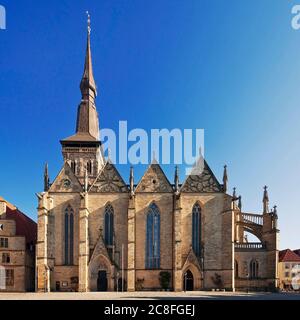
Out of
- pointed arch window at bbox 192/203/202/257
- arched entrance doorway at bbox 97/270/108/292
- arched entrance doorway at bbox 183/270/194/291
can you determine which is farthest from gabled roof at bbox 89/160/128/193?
arched entrance doorway at bbox 183/270/194/291

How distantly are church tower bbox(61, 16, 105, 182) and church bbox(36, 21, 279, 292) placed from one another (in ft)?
34.9

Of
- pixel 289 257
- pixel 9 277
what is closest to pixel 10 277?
pixel 9 277

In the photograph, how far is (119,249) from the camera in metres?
42.2

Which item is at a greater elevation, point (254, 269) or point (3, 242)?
point (3, 242)

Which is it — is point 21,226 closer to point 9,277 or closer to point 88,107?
point 9,277

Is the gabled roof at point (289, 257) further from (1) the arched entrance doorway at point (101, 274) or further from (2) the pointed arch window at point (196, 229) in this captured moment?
(1) the arched entrance doorway at point (101, 274)

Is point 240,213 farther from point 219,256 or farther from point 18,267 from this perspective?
point 18,267

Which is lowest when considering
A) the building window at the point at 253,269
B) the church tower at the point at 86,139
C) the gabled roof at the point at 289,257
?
the gabled roof at the point at 289,257

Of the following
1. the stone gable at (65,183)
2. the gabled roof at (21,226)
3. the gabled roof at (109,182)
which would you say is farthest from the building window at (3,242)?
the gabled roof at (109,182)

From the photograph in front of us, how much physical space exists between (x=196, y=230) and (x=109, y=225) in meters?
10.1

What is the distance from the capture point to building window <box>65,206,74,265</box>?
4212 cm

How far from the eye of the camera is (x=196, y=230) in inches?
1682

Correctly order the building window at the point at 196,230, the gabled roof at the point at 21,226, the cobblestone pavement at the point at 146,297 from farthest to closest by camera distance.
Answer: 1. the gabled roof at the point at 21,226
2. the building window at the point at 196,230
3. the cobblestone pavement at the point at 146,297

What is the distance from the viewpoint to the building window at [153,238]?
41.9 metres
